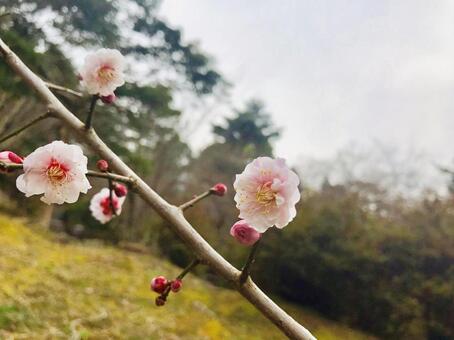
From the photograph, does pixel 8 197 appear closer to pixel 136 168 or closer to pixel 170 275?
pixel 136 168

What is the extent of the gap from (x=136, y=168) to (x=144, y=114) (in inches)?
64.1

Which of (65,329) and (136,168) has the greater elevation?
(136,168)

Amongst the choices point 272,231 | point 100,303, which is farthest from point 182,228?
point 272,231

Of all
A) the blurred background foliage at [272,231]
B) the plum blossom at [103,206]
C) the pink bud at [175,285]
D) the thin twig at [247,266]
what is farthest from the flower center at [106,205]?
the blurred background foliage at [272,231]

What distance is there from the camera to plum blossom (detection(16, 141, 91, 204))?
1032 mm

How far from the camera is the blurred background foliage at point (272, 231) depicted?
309 inches

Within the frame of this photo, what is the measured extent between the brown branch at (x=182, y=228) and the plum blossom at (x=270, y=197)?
10 cm

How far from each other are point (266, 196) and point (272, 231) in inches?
316

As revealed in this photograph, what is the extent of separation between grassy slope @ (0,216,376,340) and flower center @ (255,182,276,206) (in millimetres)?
2929

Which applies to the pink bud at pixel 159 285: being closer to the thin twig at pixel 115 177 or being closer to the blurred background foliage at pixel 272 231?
the thin twig at pixel 115 177

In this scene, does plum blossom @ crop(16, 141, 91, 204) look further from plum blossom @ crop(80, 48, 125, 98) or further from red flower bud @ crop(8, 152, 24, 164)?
plum blossom @ crop(80, 48, 125, 98)

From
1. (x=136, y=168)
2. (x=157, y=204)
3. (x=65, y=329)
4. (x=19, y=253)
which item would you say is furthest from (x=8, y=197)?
(x=157, y=204)

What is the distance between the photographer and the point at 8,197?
35.1 ft

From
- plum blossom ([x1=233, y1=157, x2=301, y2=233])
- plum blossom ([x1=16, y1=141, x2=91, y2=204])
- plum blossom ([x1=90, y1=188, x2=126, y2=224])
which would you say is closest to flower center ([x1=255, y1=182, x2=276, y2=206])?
plum blossom ([x1=233, y1=157, x2=301, y2=233])
